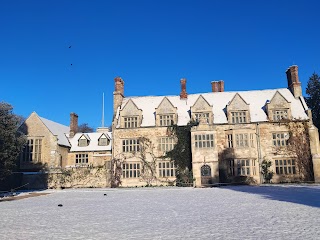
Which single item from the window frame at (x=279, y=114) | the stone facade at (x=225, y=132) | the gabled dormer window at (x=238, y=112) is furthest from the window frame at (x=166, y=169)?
the window frame at (x=279, y=114)

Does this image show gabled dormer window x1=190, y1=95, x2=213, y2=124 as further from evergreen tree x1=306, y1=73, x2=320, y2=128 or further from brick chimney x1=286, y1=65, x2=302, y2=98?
evergreen tree x1=306, y1=73, x2=320, y2=128

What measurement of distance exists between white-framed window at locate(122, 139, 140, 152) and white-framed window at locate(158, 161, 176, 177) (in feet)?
11.3

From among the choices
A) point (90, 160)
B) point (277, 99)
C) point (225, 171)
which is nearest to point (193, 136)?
point (225, 171)

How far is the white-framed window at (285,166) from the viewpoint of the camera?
31703 millimetres

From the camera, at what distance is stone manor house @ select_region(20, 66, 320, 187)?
31.5 metres

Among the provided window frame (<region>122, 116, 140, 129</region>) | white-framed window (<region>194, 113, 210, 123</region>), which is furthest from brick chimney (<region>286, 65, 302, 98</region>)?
window frame (<region>122, 116, 140, 129</region>)

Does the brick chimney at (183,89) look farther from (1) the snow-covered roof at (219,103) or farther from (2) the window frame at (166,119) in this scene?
(2) the window frame at (166,119)

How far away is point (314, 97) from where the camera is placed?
42.0m

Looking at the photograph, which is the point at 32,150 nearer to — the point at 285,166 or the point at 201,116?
the point at 201,116

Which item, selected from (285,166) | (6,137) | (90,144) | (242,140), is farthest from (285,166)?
(6,137)

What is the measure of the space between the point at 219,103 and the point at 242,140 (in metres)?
6.66

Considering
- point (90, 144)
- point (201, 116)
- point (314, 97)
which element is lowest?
point (90, 144)

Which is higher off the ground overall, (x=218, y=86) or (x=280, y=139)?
(x=218, y=86)

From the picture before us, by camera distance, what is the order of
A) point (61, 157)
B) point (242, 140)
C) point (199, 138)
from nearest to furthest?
point (199, 138)
point (242, 140)
point (61, 157)
